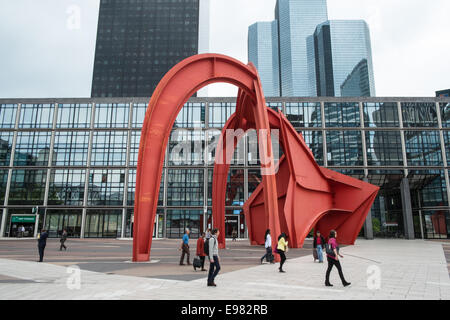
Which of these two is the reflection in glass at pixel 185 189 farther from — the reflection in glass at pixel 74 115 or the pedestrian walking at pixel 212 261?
the pedestrian walking at pixel 212 261

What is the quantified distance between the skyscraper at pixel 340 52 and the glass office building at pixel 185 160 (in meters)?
112

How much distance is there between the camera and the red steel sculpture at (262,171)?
1291cm

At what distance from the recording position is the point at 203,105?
155ft

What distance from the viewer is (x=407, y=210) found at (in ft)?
138

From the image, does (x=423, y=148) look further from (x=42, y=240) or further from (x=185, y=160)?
(x=42, y=240)

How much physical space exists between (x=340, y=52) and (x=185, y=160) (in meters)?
136

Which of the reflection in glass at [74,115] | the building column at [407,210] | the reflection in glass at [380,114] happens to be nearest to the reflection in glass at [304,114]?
the reflection in glass at [380,114]

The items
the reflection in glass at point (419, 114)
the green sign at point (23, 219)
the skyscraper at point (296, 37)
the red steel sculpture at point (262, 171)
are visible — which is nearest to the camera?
the red steel sculpture at point (262, 171)

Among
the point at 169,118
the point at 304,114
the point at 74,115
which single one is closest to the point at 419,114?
the point at 304,114

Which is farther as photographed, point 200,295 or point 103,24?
point 103,24

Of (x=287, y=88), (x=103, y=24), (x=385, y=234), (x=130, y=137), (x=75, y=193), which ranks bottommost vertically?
(x=385, y=234)

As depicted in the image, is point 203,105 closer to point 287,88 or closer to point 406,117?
point 406,117

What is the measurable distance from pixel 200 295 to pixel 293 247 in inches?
594

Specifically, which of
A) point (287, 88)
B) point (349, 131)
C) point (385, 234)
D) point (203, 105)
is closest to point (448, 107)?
point (349, 131)
